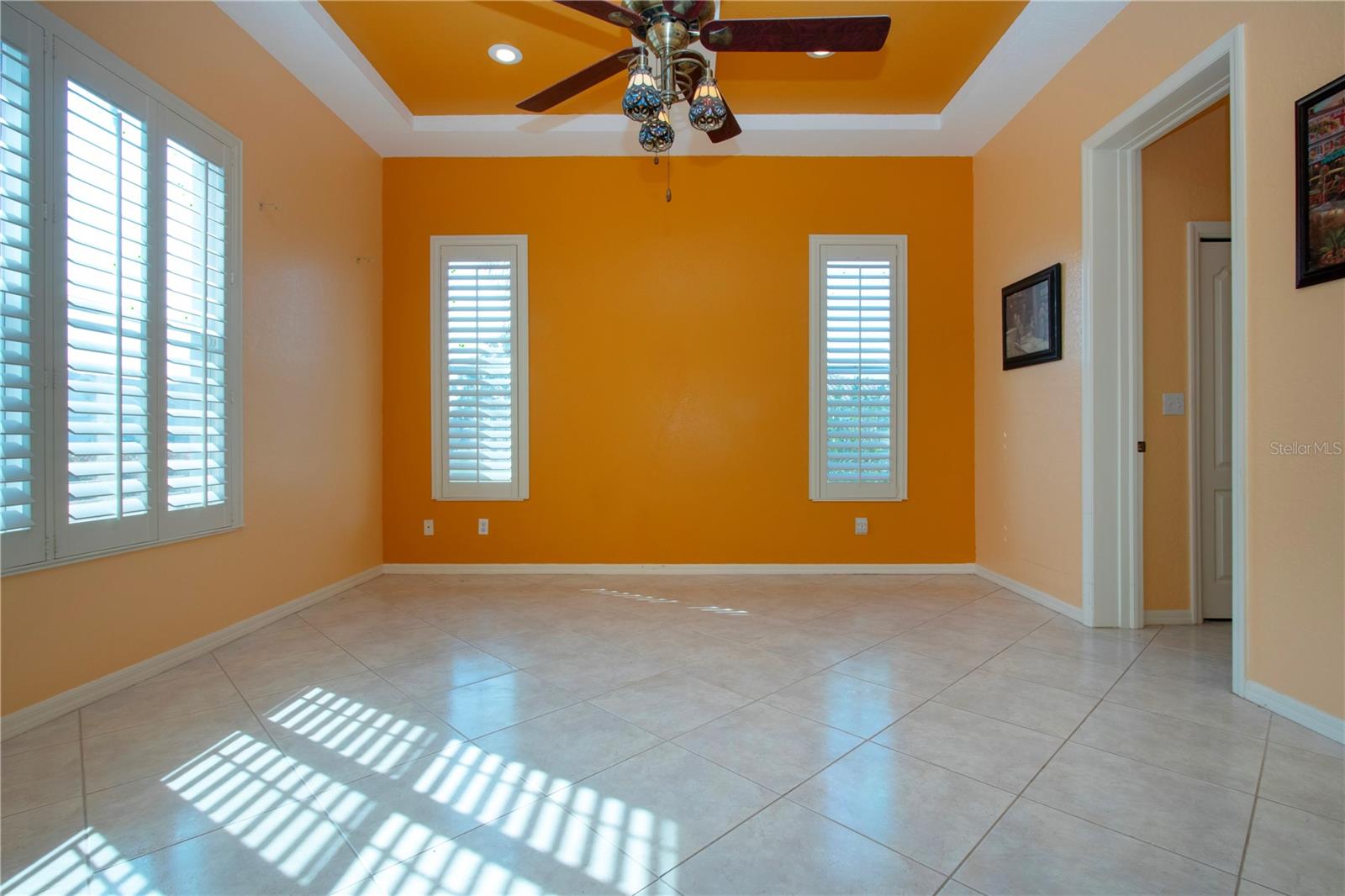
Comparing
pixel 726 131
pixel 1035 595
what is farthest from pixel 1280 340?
pixel 726 131

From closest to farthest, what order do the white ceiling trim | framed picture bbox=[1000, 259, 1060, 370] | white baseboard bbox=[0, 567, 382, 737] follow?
1. white baseboard bbox=[0, 567, 382, 737]
2. the white ceiling trim
3. framed picture bbox=[1000, 259, 1060, 370]

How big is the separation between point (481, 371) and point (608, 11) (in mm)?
2640

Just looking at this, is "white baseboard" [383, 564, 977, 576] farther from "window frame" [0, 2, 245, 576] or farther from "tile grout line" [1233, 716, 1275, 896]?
"tile grout line" [1233, 716, 1275, 896]

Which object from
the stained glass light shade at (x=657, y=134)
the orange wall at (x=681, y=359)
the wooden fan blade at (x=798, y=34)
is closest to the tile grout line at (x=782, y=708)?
the orange wall at (x=681, y=359)

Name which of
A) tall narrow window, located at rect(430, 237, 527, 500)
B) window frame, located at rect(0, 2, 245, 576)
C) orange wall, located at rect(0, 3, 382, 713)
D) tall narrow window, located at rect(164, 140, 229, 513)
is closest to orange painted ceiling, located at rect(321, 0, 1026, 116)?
orange wall, located at rect(0, 3, 382, 713)

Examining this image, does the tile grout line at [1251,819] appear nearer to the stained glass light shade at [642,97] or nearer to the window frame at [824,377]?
the window frame at [824,377]

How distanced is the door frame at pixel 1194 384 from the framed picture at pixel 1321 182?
49.3 inches

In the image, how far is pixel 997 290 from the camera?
156 inches

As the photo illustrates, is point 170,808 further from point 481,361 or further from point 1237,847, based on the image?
point 481,361

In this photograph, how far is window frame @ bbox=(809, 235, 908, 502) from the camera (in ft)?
13.9

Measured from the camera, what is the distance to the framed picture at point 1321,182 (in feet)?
6.02

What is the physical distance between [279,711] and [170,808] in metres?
0.57

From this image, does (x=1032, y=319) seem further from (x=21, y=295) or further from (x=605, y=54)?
(x=21, y=295)

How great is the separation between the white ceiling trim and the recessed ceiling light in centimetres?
51
